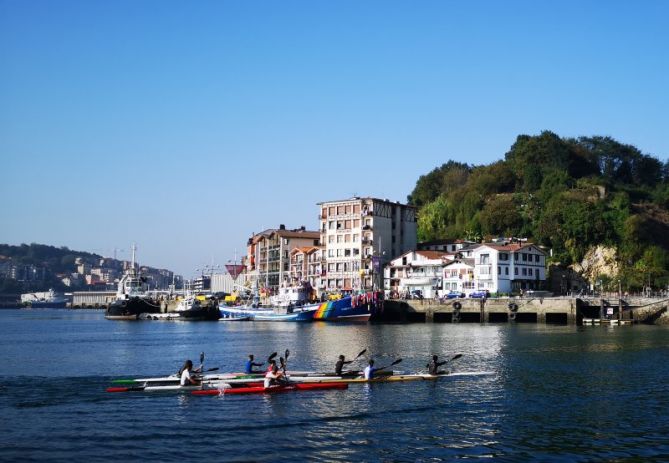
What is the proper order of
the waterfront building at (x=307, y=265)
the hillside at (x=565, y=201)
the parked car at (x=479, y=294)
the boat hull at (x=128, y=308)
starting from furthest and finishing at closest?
1. the boat hull at (x=128, y=308)
2. the waterfront building at (x=307, y=265)
3. the hillside at (x=565, y=201)
4. the parked car at (x=479, y=294)

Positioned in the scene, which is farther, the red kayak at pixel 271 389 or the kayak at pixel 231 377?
the kayak at pixel 231 377

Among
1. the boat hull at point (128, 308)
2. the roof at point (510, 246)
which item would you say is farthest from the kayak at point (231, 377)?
the boat hull at point (128, 308)

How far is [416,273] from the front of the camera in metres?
121

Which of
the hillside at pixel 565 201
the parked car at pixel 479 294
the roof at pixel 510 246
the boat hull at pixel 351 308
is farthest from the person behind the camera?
the hillside at pixel 565 201

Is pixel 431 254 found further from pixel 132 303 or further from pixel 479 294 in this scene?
pixel 132 303

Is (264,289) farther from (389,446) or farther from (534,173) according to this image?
(389,446)

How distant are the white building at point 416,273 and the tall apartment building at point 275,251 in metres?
27.9

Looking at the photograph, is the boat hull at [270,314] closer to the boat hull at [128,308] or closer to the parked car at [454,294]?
the parked car at [454,294]

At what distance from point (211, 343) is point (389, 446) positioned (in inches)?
1932

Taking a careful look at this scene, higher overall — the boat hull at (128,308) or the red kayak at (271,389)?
the boat hull at (128,308)

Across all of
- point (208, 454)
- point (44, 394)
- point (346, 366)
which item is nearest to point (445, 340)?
point (346, 366)

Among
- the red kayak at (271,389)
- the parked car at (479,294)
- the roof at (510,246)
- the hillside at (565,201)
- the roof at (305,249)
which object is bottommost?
the red kayak at (271,389)

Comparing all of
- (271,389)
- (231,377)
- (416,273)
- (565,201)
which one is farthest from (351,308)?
(271,389)

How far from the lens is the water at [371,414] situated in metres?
25.4
